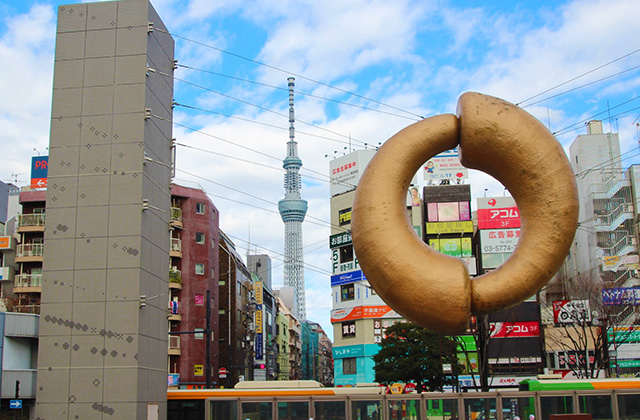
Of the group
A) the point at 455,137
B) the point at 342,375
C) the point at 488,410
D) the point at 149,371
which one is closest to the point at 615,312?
the point at 342,375

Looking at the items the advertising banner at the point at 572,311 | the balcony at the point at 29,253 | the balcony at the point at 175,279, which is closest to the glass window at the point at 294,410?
the advertising banner at the point at 572,311

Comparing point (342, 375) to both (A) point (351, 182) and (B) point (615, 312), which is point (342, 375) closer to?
(A) point (351, 182)

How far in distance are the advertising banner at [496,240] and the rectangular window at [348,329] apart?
59.2ft

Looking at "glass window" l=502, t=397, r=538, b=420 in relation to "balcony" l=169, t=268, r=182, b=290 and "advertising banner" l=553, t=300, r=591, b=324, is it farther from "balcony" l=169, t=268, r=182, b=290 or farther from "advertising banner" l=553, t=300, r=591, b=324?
"balcony" l=169, t=268, r=182, b=290

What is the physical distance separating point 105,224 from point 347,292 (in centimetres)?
5313

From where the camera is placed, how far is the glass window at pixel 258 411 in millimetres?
24125

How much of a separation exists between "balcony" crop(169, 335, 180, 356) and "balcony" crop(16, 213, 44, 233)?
547 inches

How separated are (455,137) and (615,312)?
51.8 m

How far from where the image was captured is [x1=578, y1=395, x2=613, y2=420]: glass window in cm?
2302

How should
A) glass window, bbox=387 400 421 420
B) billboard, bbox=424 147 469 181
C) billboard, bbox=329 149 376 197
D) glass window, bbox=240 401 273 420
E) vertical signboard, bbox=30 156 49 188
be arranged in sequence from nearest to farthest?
1. glass window, bbox=387 400 421 420
2. glass window, bbox=240 401 273 420
3. vertical signboard, bbox=30 156 49 188
4. billboard, bbox=424 147 469 181
5. billboard, bbox=329 149 376 197

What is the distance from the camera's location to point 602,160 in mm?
73688

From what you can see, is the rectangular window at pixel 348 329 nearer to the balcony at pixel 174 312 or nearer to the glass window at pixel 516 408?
the balcony at pixel 174 312

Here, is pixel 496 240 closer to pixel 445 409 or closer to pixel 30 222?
pixel 30 222

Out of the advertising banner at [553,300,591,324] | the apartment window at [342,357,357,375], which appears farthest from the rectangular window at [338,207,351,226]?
the advertising banner at [553,300,591,324]
